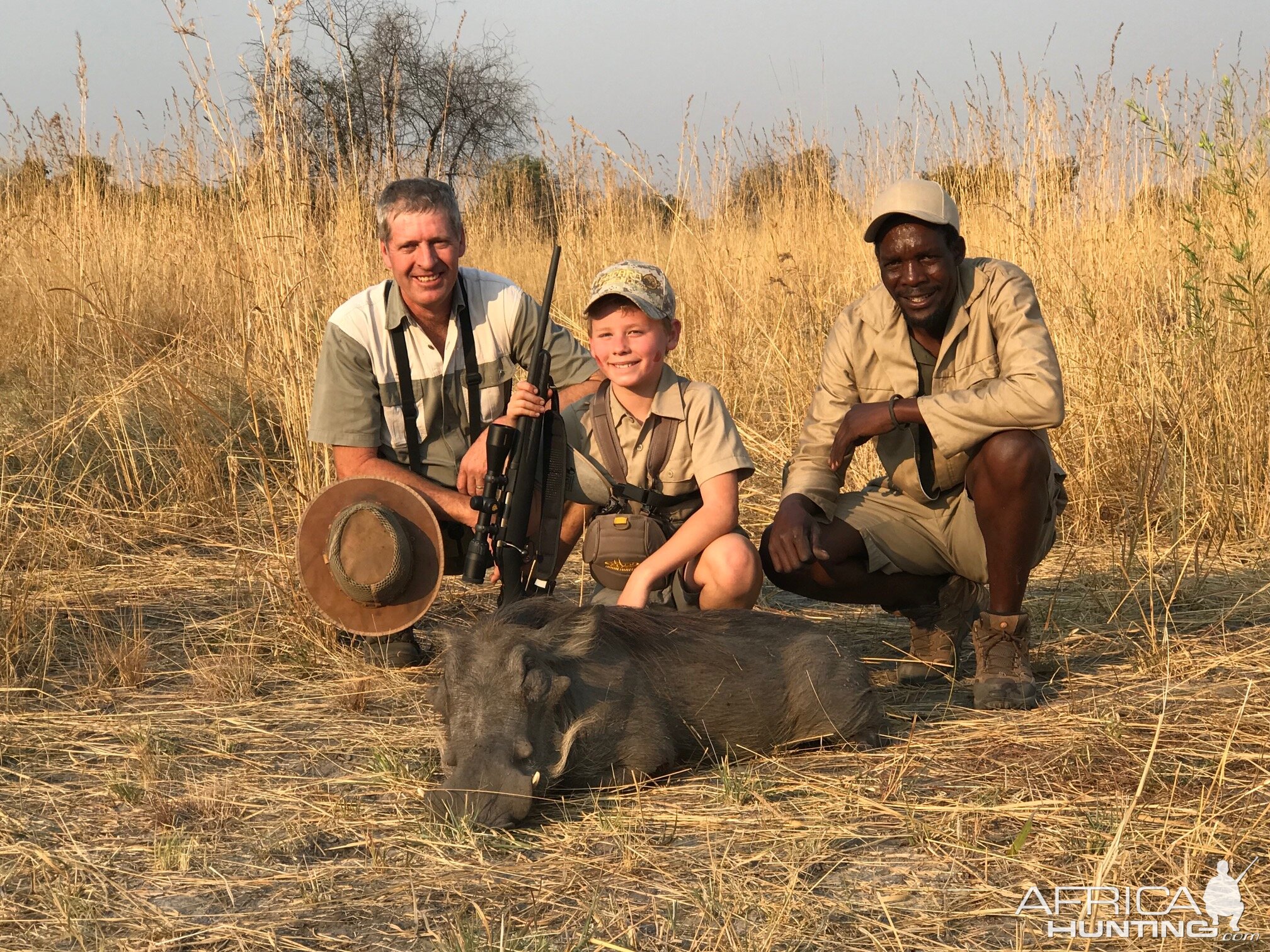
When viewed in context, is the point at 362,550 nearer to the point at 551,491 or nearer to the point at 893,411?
the point at 551,491

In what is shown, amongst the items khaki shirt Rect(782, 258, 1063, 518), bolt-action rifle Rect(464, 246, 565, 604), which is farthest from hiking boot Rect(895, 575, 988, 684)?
bolt-action rifle Rect(464, 246, 565, 604)

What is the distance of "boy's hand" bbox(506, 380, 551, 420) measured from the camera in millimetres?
3857

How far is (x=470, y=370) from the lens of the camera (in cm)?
467

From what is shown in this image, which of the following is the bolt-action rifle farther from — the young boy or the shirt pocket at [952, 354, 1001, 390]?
the shirt pocket at [952, 354, 1001, 390]

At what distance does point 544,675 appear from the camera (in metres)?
2.92

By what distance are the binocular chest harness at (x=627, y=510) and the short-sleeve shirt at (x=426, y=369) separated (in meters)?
0.83

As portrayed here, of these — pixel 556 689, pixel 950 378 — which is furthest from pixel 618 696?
pixel 950 378

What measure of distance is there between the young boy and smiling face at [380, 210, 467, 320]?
2.82ft

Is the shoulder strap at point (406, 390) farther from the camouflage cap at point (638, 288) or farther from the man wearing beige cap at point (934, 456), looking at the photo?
the man wearing beige cap at point (934, 456)

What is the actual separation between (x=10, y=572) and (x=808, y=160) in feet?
20.4

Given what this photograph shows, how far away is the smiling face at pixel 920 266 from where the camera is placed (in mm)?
3844

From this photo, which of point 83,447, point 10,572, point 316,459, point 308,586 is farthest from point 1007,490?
point 83,447

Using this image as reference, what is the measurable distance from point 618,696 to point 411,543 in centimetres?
149

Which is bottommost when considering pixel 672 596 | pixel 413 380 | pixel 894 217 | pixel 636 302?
pixel 672 596
